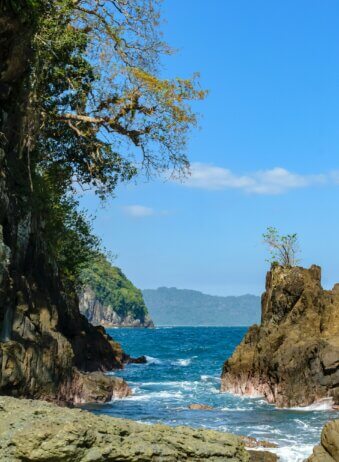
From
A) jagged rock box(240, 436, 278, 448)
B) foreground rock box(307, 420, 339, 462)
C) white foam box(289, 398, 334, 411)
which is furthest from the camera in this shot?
white foam box(289, 398, 334, 411)

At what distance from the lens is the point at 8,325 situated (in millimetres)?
22344

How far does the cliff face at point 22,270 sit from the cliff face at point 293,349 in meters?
8.22

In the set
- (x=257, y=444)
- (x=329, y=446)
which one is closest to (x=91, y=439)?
(x=329, y=446)

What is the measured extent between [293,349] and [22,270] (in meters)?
14.8

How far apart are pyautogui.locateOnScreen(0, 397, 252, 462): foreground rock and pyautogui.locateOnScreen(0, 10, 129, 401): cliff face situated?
10697 millimetres

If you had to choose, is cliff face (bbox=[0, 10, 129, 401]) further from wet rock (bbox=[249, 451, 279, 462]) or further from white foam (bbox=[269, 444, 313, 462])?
white foam (bbox=[269, 444, 313, 462])

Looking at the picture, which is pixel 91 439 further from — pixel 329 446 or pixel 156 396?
pixel 156 396

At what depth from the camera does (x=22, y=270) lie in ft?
87.5

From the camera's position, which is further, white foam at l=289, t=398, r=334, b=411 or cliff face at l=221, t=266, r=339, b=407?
cliff face at l=221, t=266, r=339, b=407

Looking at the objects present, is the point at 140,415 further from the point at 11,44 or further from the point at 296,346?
the point at 11,44

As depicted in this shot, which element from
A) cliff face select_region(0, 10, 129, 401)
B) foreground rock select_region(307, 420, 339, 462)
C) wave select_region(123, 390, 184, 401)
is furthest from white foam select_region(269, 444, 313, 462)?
wave select_region(123, 390, 184, 401)

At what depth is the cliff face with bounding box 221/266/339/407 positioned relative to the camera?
30.0 meters

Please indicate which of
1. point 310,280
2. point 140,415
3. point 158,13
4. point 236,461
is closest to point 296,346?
point 310,280

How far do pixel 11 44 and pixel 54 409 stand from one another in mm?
16071
